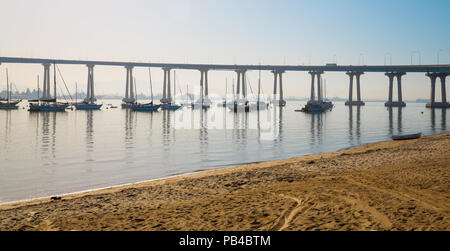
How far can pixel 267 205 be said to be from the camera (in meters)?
10.2

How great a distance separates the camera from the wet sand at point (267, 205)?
27.9ft

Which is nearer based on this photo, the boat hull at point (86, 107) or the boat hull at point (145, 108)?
the boat hull at point (145, 108)

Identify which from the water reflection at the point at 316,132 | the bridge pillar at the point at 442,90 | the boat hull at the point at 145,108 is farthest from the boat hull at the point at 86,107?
the bridge pillar at the point at 442,90

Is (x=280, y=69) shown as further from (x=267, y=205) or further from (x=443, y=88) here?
(x=267, y=205)

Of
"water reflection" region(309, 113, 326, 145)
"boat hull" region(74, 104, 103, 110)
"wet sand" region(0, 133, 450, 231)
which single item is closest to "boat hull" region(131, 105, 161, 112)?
"boat hull" region(74, 104, 103, 110)

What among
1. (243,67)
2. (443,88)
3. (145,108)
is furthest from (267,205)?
(443,88)

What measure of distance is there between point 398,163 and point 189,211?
1236 centimetres

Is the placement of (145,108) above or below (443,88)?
below

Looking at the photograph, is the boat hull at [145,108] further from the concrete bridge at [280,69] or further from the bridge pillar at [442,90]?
the bridge pillar at [442,90]

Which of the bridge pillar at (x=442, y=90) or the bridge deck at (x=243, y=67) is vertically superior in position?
the bridge deck at (x=243, y=67)

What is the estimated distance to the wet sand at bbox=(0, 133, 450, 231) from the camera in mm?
8516

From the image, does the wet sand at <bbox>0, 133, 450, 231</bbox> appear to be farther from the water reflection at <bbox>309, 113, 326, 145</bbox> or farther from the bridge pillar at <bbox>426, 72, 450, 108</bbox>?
the bridge pillar at <bbox>426, 72, 450, 108</bbox>
